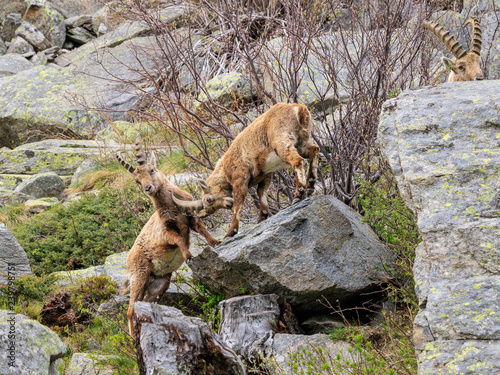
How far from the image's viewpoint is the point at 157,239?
6.46 m

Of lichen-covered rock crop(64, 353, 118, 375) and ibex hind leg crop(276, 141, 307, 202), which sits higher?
ibex hind leg crop(276, 141, 307, 202)

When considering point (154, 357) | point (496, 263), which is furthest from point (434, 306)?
point (154, 357)

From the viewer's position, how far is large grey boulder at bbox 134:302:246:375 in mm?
3965

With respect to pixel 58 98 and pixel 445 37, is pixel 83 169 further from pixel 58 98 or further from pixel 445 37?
pixel 445 37

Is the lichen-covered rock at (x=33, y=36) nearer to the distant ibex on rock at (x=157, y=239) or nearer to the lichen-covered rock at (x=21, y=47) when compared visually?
the lichen-covered rock at (x=21, y=47)

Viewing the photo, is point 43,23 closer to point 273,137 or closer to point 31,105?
point 31,105

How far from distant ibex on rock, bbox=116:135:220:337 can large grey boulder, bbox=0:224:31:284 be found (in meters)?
3.13

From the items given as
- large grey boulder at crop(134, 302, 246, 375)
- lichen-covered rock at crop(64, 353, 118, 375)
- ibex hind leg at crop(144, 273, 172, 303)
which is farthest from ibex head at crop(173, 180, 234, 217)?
large grey boulder at crop(134, 302, 246, 375)

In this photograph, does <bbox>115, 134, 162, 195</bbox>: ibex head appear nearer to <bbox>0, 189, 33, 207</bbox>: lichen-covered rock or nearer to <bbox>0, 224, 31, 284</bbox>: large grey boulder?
<bbox>0, 224, 31, 284</bbox>: large grey boulder

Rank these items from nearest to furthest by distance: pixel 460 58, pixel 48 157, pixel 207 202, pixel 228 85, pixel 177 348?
1. pixel 177 348
2. pixel 207 202
3. pixel 460 58
4. pixel 228 85
5. pixel 48 157

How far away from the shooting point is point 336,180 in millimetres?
7277

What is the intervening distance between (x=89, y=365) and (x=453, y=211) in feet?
14.8

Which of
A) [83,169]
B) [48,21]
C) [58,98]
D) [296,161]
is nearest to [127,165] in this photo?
[296,161]

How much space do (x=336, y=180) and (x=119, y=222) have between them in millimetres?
5441
